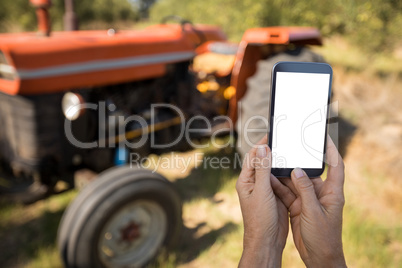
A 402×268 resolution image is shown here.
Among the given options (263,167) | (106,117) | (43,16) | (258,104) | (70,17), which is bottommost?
(263,167)

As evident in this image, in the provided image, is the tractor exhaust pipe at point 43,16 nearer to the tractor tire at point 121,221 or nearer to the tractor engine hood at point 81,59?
the tractor engine hood at point 81,59

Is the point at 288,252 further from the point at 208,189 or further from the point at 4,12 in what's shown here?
the point at 4,12

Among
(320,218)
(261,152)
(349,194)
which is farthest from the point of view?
(349,194)

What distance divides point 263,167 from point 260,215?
0.49 feet

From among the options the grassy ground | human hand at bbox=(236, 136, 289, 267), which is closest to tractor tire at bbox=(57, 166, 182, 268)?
the grassy ground

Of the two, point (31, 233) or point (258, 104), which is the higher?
point (258, 104)

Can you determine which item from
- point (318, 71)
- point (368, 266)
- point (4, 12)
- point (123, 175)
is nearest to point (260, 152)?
Answer: point (318, 71)

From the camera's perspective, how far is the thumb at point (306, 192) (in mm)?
875

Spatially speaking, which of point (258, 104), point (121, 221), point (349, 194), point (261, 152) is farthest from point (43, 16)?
point (349, 194)

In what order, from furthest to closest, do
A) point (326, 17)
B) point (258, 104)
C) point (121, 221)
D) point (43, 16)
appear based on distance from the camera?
point (326, 17), point (258, 104), point (43, 16), point (121, 221)

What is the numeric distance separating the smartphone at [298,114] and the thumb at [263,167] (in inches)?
4.4

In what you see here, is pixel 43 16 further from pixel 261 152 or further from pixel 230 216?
pixel 230 216

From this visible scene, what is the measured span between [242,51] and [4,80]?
1764 mm

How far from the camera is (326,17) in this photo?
5.82 meters
